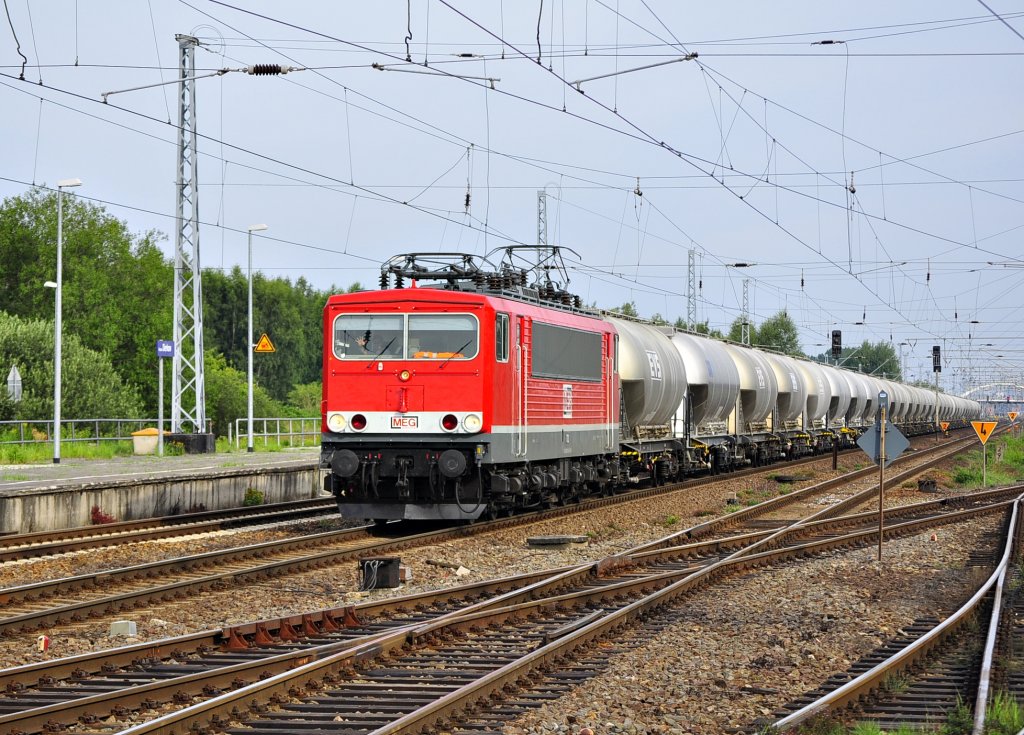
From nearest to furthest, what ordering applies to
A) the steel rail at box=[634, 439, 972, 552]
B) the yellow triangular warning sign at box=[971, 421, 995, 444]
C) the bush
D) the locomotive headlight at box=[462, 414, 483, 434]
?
the locomotive headlight at box=[462, 414, 483, 434] < the steel rail at box=[634, 439, 972, 552] < the bush < the yellow triangular warning sign at box=[971, 421, 995, 444]

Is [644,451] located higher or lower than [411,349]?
lower

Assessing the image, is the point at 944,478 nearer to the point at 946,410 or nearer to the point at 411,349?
the point at 411,349

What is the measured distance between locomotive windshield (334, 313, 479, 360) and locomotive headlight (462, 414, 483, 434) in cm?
91

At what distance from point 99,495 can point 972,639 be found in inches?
583

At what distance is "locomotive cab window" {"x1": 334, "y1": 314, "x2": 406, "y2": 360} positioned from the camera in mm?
18953

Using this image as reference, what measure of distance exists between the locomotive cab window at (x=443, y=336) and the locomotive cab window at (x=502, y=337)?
409 mm

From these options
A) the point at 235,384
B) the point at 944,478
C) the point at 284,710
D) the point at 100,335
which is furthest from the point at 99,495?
the point at 100,335

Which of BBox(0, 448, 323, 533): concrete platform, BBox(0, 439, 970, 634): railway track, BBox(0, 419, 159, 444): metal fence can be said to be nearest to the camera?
BBox(0, 439, 970, 634): railway track

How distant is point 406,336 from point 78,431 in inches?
1038

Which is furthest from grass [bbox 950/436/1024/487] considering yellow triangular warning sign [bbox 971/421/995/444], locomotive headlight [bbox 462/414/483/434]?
locomotive headlight [bbox 462/414/483/434]

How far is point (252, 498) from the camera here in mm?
25391

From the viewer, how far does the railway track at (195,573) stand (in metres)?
12.1

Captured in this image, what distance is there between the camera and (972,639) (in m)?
11.5

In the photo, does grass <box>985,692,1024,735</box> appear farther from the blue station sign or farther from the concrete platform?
the blue station sign
